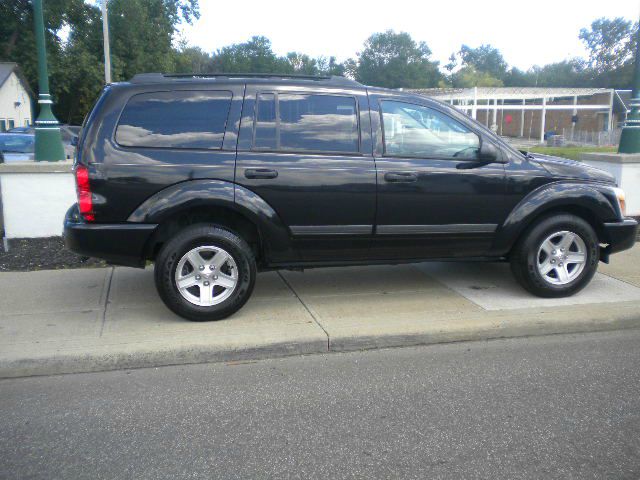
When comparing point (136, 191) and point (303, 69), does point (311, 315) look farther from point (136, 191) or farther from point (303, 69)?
point (303, 69)

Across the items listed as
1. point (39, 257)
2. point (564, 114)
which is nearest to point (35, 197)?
point (39, 257)

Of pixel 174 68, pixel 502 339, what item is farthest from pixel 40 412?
pixel 174 68

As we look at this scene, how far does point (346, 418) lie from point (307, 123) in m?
2.53

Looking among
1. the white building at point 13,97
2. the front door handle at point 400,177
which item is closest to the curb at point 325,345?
the front door handle at point 400,177

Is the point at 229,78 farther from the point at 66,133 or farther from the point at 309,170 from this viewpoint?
the point at 66,133

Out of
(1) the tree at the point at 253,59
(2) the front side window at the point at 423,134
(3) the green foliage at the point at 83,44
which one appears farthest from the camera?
(1) the tree at the point at 253,59

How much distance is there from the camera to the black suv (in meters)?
4.86

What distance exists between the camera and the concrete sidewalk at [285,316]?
4.54m

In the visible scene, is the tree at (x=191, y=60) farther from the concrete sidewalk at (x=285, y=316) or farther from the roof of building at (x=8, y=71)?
the concrete sidewalk at (x=285, y=316)

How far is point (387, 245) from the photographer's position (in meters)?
5.35

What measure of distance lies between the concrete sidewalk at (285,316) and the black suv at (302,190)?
1.20 feet

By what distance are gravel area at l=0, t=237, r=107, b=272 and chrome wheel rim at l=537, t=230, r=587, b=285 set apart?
4.59m

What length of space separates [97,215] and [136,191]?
357mm

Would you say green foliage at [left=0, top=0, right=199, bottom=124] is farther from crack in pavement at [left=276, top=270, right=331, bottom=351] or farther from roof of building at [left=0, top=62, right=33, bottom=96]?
crack in pavement at [left=276, top=270, right=331, bottom=351]
